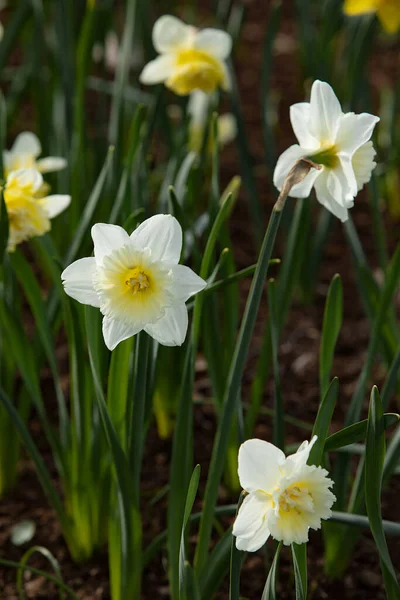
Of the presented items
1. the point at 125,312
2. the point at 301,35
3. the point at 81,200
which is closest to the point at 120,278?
the point at 125,312

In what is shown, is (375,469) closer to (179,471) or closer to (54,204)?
(179,471)

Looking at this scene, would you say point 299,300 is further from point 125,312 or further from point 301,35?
point 125,312

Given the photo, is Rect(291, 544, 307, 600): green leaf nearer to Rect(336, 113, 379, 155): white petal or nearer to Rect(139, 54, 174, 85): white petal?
Rect(336, 113, 379, 155): white petal

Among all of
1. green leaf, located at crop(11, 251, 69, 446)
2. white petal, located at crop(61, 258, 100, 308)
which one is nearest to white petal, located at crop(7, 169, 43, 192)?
green leaf, located at crop(11, 251, 69, 446)

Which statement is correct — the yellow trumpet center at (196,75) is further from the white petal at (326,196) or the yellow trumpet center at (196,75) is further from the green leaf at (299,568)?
the green leaf at (299,568)

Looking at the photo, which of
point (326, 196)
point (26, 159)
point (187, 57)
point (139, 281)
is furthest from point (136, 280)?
point (187, 57)
